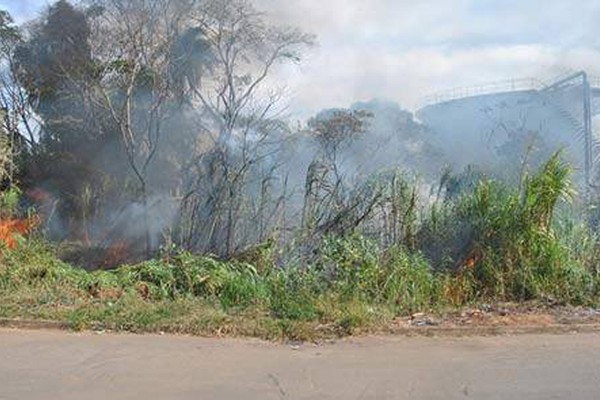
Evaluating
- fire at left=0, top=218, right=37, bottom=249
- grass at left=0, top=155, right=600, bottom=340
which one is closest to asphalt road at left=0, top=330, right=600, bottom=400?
grass at left=0, top=155, right=600, bottom=340

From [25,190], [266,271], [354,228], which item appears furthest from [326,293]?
→ [25,190]

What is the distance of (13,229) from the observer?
11547 mm

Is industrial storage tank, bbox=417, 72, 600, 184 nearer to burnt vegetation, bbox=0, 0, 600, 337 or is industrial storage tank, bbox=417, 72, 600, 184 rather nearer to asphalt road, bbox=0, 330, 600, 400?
burnt vegetation, bbox=0, 0, 600, 337

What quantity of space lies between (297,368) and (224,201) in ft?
22.3

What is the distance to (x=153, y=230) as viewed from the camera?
57.4 ft

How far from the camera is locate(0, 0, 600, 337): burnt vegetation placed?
334 inches

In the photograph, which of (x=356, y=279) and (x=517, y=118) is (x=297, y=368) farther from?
(x=517, y=118)

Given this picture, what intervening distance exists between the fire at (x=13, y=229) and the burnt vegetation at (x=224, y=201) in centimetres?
7

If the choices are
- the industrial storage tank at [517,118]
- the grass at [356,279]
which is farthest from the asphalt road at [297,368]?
the industrial storage tank at [517,118]

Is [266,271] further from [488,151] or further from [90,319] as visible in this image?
[488,151]

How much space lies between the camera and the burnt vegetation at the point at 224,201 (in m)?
8.48

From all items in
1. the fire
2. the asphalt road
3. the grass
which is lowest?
the asphalt road

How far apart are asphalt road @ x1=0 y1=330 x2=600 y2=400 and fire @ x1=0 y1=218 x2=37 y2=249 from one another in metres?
3.30

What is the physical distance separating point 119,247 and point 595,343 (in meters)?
11.8
